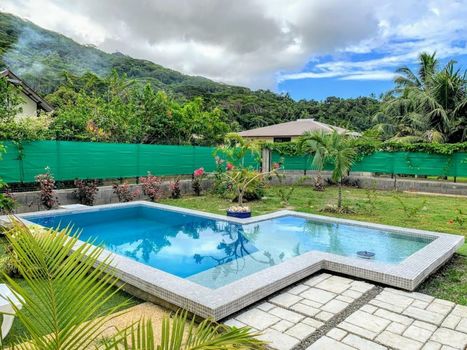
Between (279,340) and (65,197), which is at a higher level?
(65,197)

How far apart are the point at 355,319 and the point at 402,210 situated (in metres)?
7.99

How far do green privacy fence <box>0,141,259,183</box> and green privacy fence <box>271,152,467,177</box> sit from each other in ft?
23.0

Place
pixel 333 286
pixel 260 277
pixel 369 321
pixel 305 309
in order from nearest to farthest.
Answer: pixel 369 321
pixel 305 309
pixel 260 277
pixel 333 286

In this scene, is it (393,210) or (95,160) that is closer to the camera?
(393,210)

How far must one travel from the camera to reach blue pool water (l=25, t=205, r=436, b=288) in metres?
6.12

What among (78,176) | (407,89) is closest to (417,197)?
(78,176)

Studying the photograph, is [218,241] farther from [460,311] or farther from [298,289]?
[460,311]

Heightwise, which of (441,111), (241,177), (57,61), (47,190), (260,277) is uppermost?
(57,61)

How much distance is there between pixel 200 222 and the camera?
901cm

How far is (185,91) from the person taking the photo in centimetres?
4391

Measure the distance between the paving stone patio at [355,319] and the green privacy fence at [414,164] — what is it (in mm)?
12701

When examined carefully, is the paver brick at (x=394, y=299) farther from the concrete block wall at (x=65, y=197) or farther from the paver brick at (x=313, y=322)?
the concrete block wall at (x=65, y=197)

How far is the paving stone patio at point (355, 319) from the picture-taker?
3248 mm

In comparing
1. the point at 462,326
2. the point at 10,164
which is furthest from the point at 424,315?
the point at 10,164
